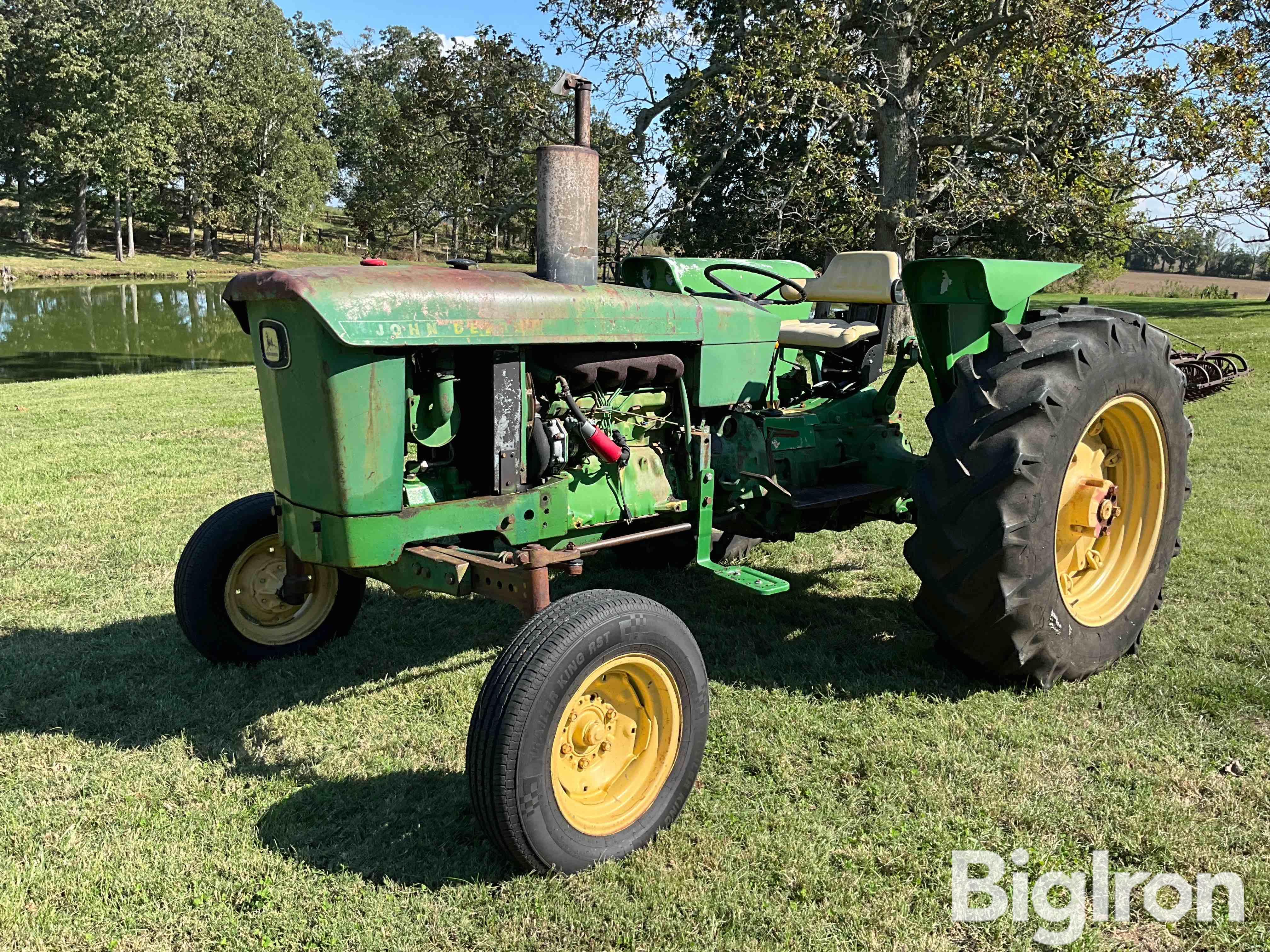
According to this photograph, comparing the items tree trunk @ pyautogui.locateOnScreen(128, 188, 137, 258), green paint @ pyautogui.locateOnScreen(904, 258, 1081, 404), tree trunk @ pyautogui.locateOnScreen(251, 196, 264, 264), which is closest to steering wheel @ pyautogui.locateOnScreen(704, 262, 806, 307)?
green paint @ pyautogui.locateOnScreen(904, 258, 1081, 404)

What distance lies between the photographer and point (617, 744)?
8.75 ft

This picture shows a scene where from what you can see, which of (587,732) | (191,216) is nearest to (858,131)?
(587,732)

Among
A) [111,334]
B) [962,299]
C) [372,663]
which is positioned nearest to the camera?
[962,299]

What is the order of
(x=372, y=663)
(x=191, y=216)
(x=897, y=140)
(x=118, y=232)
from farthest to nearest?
(x=191, y=216) < (x=118, y=232) < (x=897, y=140) < (x=372, y=663)

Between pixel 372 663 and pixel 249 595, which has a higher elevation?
pixel 249 595

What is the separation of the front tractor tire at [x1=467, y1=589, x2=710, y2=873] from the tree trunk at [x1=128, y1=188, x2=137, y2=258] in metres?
42.2

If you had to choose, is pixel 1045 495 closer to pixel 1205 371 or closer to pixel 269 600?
pixel 1205 371

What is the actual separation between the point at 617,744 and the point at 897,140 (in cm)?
1152

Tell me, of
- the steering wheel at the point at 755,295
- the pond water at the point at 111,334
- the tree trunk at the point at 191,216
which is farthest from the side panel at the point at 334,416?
the tree trunk at the point at 191,216

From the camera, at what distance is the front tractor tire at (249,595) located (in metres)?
3.49

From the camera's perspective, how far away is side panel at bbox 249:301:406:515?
260cm

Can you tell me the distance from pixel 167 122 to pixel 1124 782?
141 feet

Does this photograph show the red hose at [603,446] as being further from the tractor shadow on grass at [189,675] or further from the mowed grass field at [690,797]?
the tractor shadow on grass at [189,675]

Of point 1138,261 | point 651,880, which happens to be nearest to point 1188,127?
point 651,880
